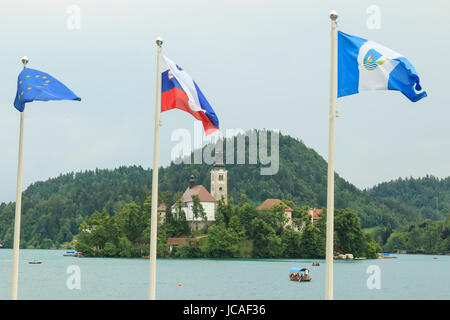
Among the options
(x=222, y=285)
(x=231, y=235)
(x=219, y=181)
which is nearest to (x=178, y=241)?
(x=231, y=235)

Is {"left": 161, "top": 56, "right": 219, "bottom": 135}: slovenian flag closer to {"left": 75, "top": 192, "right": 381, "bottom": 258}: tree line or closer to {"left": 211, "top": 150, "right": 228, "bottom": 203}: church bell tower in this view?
{"left": 75, "top": 192, "right": 381, "bottom": 258}: tree line

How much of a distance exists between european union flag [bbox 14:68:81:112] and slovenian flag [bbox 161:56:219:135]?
9.41 ft

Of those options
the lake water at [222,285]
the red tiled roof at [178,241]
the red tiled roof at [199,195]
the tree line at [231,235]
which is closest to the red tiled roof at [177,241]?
the red tiled roof at [178,241]

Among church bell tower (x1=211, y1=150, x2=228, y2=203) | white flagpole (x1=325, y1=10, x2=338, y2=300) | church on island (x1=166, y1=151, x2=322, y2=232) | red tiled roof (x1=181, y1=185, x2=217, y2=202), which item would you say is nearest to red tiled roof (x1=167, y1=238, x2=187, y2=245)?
church on island (x1=166, y1=151, x2=322, y2=232)

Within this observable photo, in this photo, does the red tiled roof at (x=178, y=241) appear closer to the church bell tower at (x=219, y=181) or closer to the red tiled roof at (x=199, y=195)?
the red tiled roof at (x=199, y=195)

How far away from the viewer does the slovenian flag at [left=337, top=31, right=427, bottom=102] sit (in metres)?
17.6

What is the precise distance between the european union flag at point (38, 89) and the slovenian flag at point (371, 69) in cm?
824

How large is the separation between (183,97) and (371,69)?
6065mm
